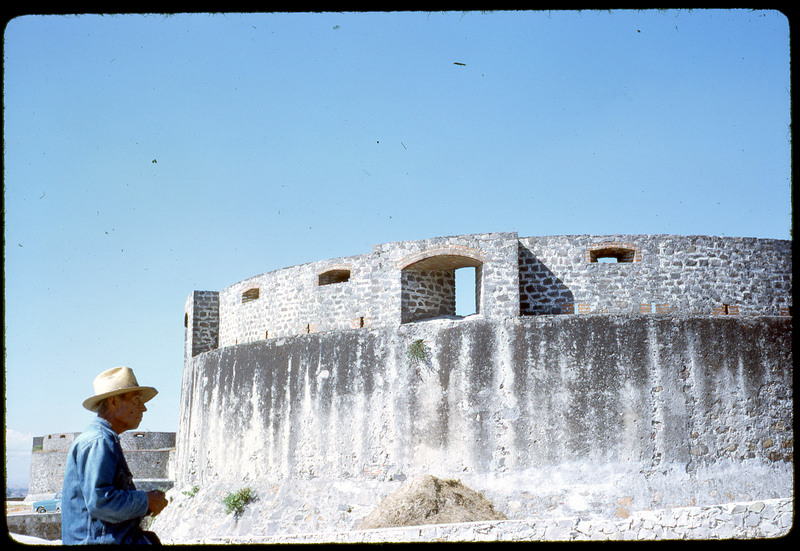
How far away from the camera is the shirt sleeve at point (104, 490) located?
3.79 m

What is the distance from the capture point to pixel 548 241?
12961mm

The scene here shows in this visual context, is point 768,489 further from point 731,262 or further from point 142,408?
point 142,408

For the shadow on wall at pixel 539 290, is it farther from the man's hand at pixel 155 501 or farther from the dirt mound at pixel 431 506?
the man's hand at pixel 155 501

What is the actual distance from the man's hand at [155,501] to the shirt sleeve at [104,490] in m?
0.03

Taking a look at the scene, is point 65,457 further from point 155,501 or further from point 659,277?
point 155,501

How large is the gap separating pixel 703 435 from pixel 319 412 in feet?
19.4

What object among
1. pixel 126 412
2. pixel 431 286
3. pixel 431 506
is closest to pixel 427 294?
pixel 431 286

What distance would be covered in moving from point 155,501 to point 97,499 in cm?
32

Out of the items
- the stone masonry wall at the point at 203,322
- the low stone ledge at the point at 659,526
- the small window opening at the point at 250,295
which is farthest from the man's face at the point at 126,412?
the stone masonry wall at the point at 203,322

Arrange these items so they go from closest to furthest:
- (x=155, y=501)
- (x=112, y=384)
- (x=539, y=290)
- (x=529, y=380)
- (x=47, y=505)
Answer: (x=155, y=501), (x=112, y=384), (x=529, y=380), (x=539, y=290), (x=47, y=505)

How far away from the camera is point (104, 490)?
12.5ft

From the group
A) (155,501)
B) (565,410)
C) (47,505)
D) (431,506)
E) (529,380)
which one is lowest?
(47,505)

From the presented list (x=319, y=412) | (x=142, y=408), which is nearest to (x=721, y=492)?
(x=319, y=412)

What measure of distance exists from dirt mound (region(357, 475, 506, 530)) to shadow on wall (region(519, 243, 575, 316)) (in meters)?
3.08
